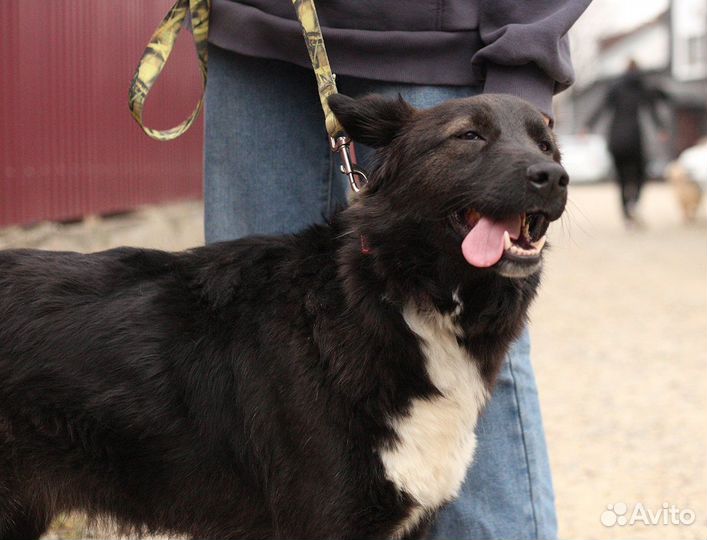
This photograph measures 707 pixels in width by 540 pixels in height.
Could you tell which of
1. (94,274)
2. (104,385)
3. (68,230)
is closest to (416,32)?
(94,274)

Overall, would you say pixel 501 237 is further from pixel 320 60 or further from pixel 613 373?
pixel 613 373

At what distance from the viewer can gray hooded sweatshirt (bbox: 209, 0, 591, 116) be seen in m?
2.67

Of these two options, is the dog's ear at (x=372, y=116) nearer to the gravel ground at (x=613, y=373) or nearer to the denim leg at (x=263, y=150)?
the denim leg at (x=263, y=150)

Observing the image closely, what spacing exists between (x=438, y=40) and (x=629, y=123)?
1349 centimetres

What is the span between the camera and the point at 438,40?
2756 millimetres

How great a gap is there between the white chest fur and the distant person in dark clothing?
13.7m

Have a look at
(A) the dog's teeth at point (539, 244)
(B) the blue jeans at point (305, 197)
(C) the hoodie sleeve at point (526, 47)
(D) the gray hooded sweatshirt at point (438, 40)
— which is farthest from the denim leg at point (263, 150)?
(A) the dog's teeth at point (539, 244)

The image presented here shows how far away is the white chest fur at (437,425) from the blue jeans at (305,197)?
415mm

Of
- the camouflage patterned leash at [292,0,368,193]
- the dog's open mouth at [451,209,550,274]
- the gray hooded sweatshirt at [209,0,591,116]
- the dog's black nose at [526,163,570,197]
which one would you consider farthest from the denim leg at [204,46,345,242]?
the dog's black nose at [526,163,570,197]

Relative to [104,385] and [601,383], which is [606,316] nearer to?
[601,383]

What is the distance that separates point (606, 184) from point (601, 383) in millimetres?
36274

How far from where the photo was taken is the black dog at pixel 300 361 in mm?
2381

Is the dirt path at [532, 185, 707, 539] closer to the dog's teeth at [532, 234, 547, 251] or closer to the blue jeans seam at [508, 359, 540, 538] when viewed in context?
the dog's teeth at [532, 234, 547, 251]

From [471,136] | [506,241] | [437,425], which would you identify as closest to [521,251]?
[506,241]
